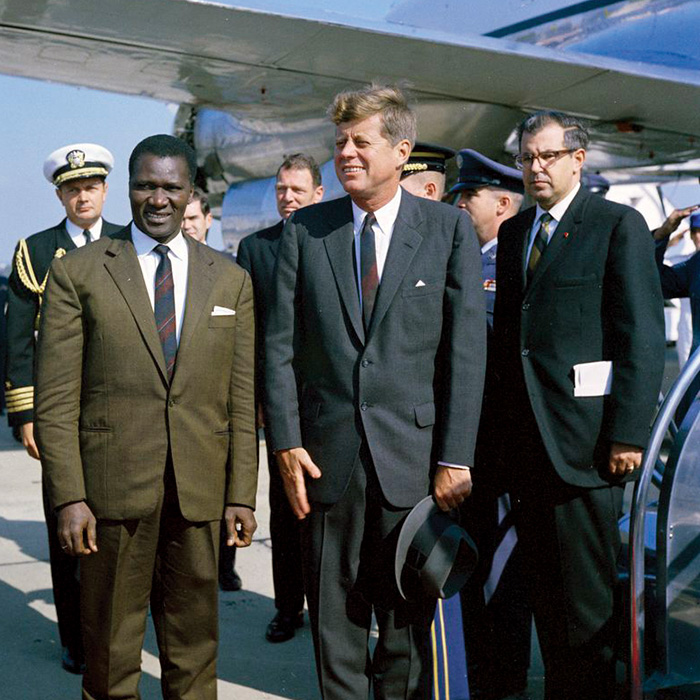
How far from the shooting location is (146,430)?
2230mm

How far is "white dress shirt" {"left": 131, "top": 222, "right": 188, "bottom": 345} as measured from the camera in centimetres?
228

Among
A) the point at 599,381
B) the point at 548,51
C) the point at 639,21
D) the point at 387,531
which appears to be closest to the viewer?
the point at 387,531

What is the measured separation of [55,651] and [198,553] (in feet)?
4.37

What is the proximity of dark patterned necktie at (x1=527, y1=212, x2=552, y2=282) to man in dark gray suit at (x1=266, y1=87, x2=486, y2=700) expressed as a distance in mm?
279

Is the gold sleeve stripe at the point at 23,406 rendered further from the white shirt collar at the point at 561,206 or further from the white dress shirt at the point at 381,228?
the white shirt collar at the point at 561,206

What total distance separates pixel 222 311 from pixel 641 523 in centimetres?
116

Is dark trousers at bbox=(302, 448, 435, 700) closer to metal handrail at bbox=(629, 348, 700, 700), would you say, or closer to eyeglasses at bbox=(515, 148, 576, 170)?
metal handrail at bbox=(629, 348, 700, 700)

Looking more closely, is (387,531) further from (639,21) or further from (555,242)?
(639,21)

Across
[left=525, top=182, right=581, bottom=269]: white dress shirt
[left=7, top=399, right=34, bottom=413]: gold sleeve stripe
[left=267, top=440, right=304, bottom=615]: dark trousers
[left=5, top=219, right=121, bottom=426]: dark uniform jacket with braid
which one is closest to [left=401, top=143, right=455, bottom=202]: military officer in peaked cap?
[left=525, top=182, right=581, bottom=269]: white dress shirt

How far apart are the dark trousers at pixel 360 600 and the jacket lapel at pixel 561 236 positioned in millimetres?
716

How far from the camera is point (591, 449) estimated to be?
2.36m

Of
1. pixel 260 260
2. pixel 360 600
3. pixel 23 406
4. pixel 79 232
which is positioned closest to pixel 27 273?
pixel 79 232

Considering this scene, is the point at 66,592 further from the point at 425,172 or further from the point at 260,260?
the point at 425,172

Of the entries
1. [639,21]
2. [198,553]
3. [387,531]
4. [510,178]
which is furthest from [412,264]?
[639,21]
